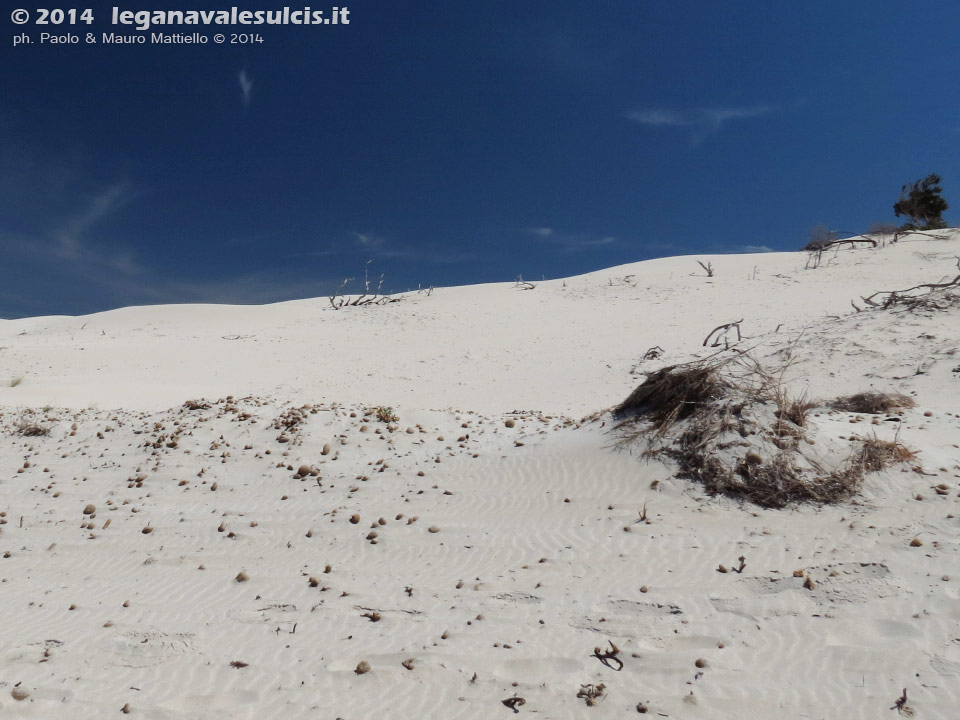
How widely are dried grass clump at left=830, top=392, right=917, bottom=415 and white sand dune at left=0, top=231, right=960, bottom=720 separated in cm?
31

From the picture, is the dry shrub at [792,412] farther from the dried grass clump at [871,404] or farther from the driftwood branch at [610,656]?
the driftwood branch at [610,656]

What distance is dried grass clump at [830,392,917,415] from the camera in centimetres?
820

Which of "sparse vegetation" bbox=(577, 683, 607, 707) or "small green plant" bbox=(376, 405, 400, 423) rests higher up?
"small green plant" bbox=(376, 405, 400, 423)

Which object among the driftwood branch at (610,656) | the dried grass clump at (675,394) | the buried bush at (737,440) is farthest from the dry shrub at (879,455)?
the driftwood branch at (610,656)

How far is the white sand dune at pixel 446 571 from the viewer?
135 inches

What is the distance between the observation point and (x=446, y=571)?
16.6 feet

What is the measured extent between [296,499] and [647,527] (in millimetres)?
3946

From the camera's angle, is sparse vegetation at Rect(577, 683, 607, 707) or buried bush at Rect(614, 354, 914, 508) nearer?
sparse vegetation at Rect(577, 683, 607, 707)

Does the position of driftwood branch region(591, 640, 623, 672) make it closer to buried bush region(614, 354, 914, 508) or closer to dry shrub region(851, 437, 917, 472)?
buried bush region(614, 354, 914, 508)

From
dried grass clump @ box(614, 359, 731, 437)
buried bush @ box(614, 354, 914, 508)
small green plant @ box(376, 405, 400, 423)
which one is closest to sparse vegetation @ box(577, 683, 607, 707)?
buried bush @ box(614, 354, 914, 508)

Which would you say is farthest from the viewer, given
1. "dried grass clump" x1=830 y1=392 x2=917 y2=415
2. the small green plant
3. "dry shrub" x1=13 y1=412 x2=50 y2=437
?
"dry shrub" x1=13 y1=412 x2=50 y2=437

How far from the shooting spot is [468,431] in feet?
29.2

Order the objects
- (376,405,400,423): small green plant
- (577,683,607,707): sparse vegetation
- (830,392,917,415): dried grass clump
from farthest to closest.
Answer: (376,405,400,423): small green plant, (830,392,917,415): dried grass clump, (577,683,607,707): sparse vegetation

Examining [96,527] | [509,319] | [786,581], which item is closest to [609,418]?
[786,581]
